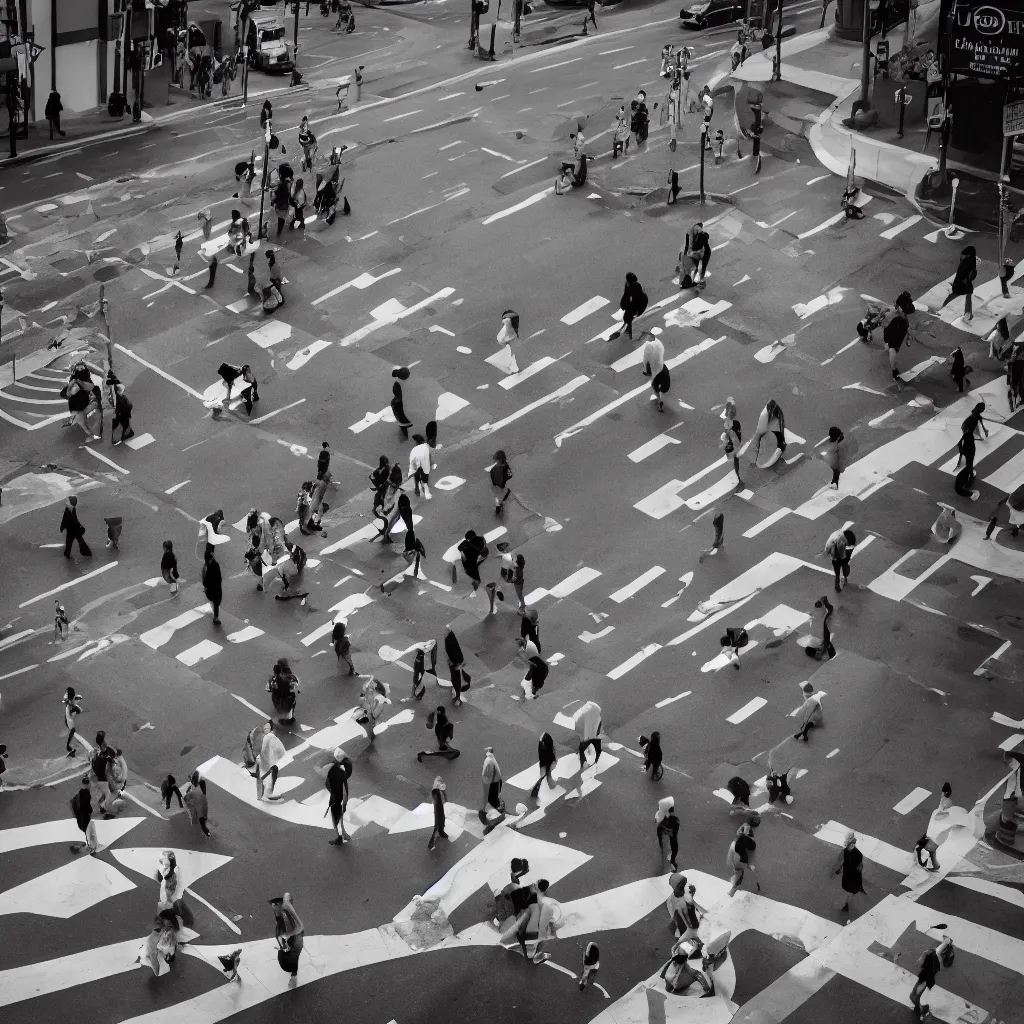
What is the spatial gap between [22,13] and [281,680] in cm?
3737

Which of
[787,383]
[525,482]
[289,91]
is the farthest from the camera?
[289,91]

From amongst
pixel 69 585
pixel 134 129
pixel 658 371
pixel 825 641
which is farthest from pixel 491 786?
pixel 134 129

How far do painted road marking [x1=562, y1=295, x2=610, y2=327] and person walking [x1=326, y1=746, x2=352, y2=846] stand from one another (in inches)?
780

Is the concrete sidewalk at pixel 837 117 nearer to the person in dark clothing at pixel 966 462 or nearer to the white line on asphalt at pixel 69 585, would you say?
the person in dark clothing at pixel 966 462

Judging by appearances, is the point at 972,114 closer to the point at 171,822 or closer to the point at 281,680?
the point at 281,680

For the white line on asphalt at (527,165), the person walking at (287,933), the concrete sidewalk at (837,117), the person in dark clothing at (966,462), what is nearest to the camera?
the person walking at (287,933)

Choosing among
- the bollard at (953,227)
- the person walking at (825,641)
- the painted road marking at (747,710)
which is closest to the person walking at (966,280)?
the bollard at (953,227)

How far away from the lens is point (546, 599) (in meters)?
39.6

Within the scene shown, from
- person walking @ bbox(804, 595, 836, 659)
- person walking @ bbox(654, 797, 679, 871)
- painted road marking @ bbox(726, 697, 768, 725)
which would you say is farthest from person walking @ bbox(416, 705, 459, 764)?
person walking @ bbox(804, 595, 836, 659)

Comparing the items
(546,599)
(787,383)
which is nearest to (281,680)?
(546,599)

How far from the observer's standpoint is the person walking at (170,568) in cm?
3912

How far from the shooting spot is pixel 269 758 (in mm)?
33344

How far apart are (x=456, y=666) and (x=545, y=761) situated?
353 cm

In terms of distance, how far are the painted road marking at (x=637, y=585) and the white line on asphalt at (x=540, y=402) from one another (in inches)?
279
